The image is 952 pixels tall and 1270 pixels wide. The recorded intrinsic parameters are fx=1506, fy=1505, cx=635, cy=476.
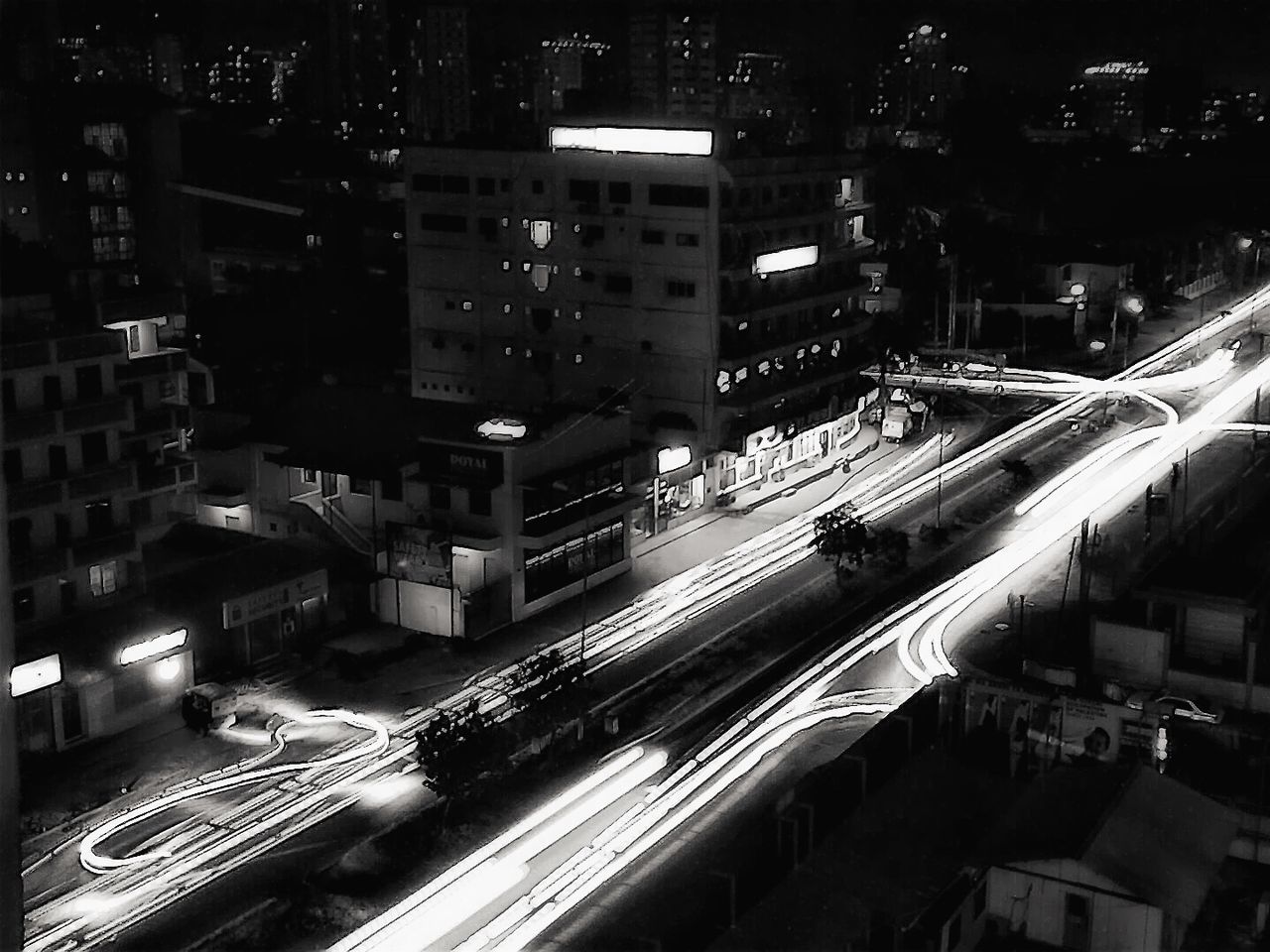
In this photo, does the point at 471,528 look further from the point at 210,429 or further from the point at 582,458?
the point at 210,429

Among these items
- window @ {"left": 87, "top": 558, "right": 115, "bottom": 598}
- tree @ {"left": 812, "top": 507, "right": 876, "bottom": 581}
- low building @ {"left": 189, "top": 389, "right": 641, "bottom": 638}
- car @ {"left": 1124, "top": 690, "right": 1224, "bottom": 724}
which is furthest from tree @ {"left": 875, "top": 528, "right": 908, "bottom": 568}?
window @ {"left": 87, "top": 558, "right": 115, "bottom": 598}

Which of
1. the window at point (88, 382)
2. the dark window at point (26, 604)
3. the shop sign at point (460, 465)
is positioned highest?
the window at point (88, 382)

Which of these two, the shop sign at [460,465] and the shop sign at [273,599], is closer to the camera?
the shop sign at [273,599]

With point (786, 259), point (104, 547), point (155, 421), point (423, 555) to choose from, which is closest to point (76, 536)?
point (104, 547)

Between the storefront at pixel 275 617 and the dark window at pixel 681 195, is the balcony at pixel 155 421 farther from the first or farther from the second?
the dark window at pixel 681 195

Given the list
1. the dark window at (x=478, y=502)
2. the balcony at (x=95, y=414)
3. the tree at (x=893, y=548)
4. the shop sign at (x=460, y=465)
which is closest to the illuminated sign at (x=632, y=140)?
the tree at (x=893, y=548)

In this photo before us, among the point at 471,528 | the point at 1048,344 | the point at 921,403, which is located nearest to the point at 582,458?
the point at 471,528

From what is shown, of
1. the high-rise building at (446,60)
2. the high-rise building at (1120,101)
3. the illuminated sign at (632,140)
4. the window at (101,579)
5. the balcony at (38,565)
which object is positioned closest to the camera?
the balcony at (38,565)
